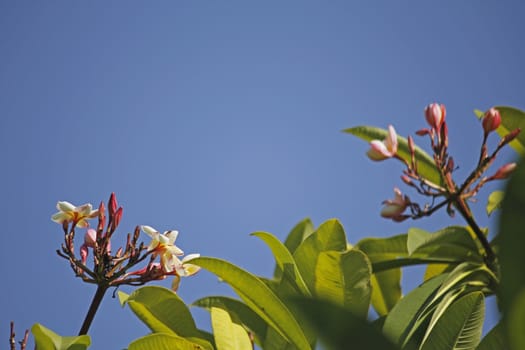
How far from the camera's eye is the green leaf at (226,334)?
1462 millimetres

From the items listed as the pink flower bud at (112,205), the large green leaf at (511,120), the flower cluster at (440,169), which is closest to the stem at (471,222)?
the flower cluster at (440,169)

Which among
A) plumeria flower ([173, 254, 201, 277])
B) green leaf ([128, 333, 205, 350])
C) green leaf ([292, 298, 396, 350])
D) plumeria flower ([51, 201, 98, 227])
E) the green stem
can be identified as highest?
plumeria flower ([51, 201, 98, 227])

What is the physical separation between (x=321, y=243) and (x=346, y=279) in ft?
0.70

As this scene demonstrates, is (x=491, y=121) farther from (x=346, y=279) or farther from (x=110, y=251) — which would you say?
(x=110, y=251)

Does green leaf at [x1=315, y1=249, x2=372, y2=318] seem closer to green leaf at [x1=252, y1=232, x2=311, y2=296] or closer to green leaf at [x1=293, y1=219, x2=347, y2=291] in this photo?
green leaf at [x1=252, y1=232, x2=311, y2=296]

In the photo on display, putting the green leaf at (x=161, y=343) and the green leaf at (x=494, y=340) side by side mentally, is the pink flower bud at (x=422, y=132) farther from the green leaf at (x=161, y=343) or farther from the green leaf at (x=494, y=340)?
the green leaf at (x=161, y=343)

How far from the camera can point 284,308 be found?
1.48 metres

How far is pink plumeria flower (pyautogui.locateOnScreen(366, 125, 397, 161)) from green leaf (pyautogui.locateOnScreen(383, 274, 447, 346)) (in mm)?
379

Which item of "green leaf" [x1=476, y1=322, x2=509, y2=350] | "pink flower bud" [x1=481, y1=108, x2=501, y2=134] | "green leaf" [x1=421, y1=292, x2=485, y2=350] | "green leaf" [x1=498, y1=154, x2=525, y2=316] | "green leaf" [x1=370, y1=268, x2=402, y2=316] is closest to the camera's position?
"green leaf" [x1=498, y1=154, x2=525, y2=316]

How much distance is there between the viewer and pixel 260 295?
4.91 ft

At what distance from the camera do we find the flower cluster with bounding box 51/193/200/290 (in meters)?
1.38

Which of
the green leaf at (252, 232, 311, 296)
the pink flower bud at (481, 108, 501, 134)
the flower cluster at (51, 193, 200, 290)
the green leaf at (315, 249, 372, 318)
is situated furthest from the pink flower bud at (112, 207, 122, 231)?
the pink flower bud at (481, 108, 501, 134)

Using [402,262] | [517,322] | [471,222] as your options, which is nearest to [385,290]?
[402,262]

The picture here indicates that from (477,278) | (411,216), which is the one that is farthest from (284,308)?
(477,278)
